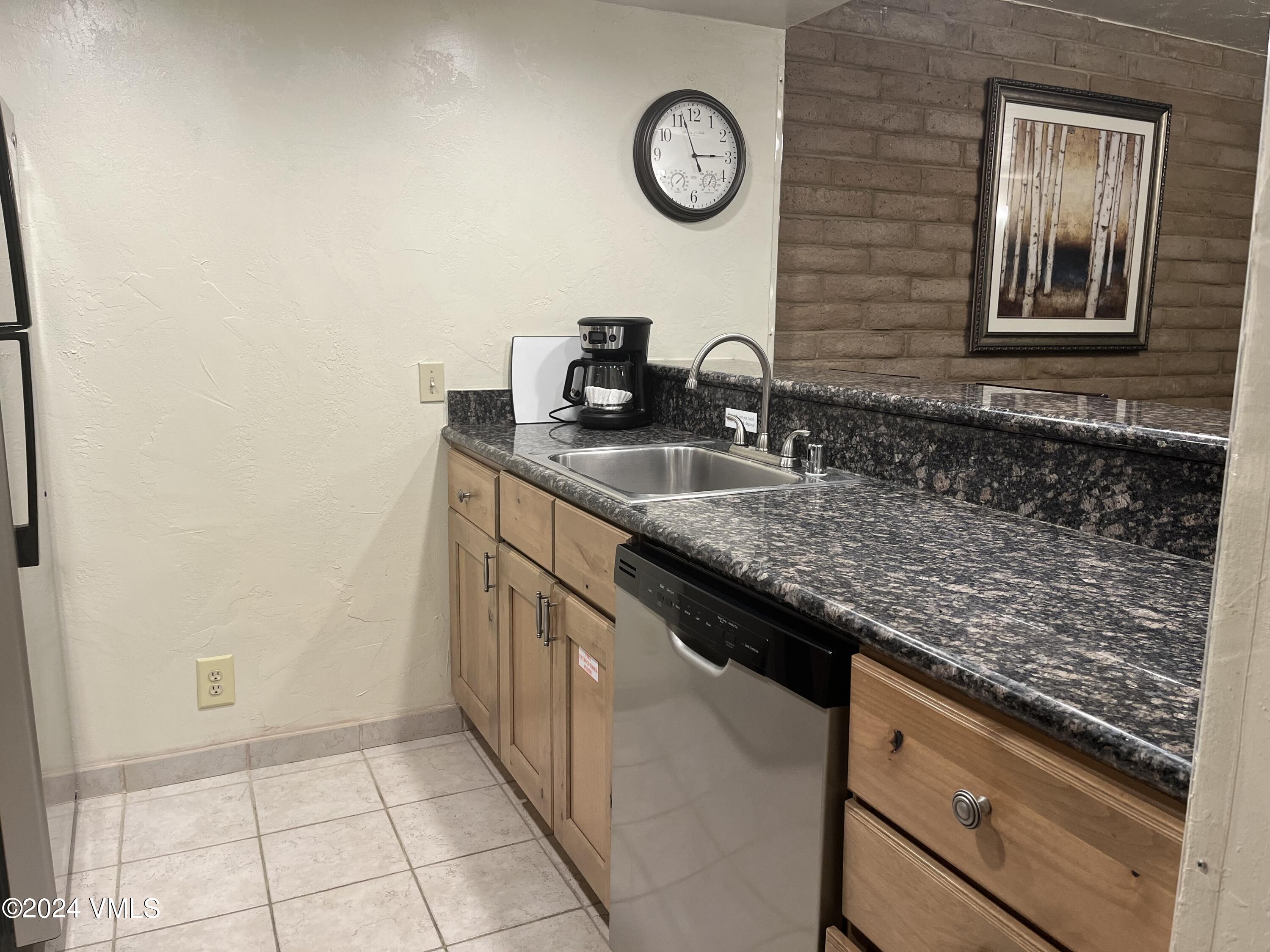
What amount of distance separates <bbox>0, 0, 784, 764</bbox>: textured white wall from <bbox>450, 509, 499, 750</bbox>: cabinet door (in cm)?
7

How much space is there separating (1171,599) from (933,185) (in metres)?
2.44

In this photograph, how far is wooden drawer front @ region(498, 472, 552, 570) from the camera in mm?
1983

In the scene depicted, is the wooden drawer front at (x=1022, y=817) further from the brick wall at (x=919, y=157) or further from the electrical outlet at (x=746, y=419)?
the brick wall at (x=919, y=157)

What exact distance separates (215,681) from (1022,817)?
2.21 meters

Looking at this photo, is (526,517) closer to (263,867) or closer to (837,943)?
(263,867)

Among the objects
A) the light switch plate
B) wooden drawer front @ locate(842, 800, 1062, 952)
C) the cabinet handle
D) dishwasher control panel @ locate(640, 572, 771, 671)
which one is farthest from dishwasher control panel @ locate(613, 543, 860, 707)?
the light switch plate

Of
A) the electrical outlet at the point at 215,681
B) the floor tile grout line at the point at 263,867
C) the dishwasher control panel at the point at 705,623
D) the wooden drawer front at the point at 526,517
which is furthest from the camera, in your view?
the electrical outlet at the point at 215,681

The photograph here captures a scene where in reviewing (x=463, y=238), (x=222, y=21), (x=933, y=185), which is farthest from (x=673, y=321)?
(x=222, y=21)

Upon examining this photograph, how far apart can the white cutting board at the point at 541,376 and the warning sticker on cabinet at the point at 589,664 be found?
1.00 meters

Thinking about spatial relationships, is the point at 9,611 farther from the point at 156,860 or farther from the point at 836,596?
the point at 836,596

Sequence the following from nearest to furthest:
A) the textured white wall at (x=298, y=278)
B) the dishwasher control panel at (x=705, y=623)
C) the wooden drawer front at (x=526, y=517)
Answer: the dishwasher control panel at (x=705, y=623) → the wooden drawer front at (x=526, y=517) → the textured white wall at (x=298, y=278)

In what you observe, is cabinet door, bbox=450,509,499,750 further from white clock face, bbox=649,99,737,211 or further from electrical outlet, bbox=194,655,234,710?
→ white clock face, bbox=649,99,737,211

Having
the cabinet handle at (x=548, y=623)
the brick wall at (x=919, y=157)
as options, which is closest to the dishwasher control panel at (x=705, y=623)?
the cabinet handle at (x=548, y=623)

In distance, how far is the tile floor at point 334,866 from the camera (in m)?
1.89
